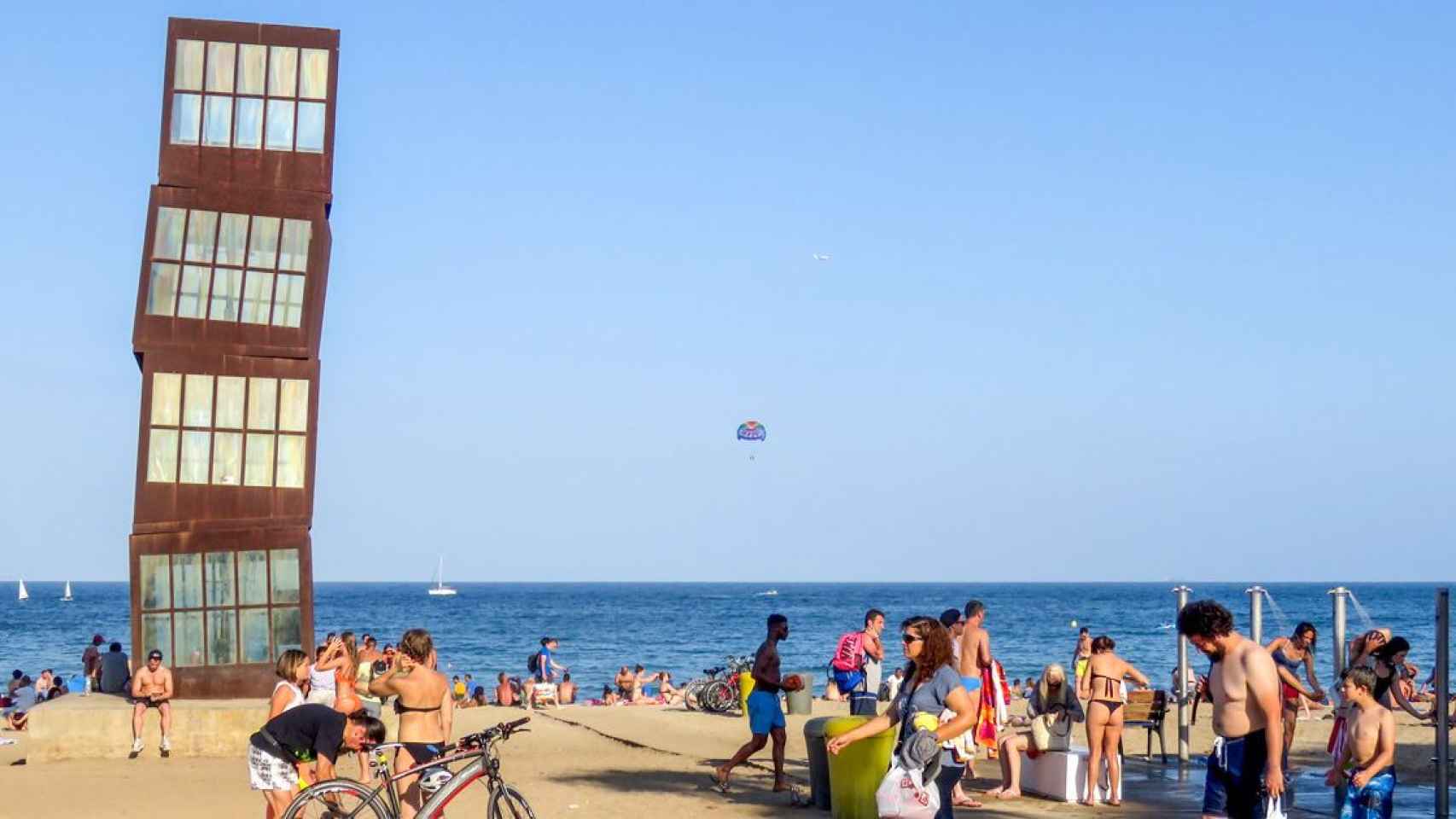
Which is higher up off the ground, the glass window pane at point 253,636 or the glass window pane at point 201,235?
the glass window pane at point 201,235

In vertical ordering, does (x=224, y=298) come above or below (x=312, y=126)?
below

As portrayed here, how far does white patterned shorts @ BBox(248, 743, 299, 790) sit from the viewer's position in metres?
10.6

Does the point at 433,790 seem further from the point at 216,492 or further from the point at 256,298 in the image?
the point at 256,298

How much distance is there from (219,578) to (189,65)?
5.68m

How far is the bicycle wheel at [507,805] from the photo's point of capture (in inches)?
397

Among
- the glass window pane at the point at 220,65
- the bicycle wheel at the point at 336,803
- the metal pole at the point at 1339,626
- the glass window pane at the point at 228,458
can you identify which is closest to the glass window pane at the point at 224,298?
the glass window pane at the point at 228,458

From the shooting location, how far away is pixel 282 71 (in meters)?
19.4

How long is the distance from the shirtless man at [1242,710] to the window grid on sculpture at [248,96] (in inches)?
536

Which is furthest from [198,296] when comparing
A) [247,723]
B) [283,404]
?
[247,723]

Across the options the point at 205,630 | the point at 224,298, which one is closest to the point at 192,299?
the point at 224,298

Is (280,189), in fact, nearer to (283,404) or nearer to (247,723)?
(283,404)

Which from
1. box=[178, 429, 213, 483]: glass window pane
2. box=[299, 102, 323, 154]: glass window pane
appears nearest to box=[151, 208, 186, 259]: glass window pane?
box=[299, 102, 323, 154]: glass window pane

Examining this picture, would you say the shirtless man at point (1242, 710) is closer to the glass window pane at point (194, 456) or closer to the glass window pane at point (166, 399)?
the glass window pane at point (194, 456)

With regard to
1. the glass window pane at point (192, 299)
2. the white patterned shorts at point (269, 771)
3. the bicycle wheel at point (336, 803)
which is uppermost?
the glass window pane at point (192, 299)
